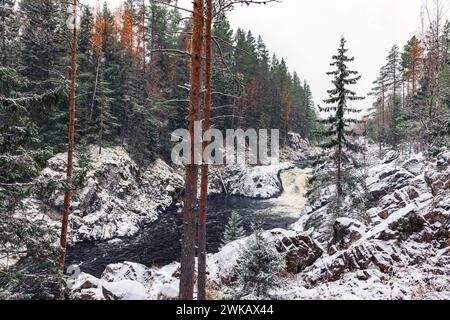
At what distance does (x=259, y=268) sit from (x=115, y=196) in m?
21.7

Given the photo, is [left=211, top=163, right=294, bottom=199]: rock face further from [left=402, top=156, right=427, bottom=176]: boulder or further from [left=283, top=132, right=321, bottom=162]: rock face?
[left=402, top=156, right=427, bottom=176]: boulder

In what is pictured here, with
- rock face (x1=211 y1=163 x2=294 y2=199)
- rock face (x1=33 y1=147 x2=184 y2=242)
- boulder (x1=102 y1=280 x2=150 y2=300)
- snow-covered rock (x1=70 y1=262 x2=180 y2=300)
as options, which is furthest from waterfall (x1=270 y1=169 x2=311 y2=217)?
boulder (x1=102 y1=280 x2=150 y2=300)

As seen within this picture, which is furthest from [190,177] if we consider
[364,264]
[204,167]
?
[364,264]

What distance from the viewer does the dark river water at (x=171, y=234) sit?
20266mm

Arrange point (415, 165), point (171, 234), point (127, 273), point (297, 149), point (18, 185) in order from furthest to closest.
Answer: point (297, 149) < point (171, 234) < point (415, 165) < point (127, 273) < point (18, 185)

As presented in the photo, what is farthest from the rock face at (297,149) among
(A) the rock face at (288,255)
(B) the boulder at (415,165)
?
(A) the rock face at (288,255)

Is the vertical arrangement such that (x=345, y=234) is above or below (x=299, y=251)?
above

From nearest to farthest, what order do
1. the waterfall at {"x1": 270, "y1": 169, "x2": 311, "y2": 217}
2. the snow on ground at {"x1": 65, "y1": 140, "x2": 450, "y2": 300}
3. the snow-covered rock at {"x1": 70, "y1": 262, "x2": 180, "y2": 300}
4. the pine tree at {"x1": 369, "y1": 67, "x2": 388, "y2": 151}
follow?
the snow on ground at {"x1": 65, "y1": 140, "x2": 450, "y2": 300}
the snow-covered rock at {"x1": 70, "y1": 262, "x2": 180, "y2": 300}
the waterfall at {"x1": 270, "y1": 169, "x2": 311, "y2": 217}
the pine tree at {"x1": 369, "y1": 67, "x2": 388, "y2": 151}

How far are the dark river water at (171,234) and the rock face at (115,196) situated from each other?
111cm

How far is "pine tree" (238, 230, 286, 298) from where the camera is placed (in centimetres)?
913

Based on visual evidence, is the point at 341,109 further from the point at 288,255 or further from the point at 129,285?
the point at 129,285

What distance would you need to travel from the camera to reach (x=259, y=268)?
9.27 metres

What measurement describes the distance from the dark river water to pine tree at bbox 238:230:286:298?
3196 mm
